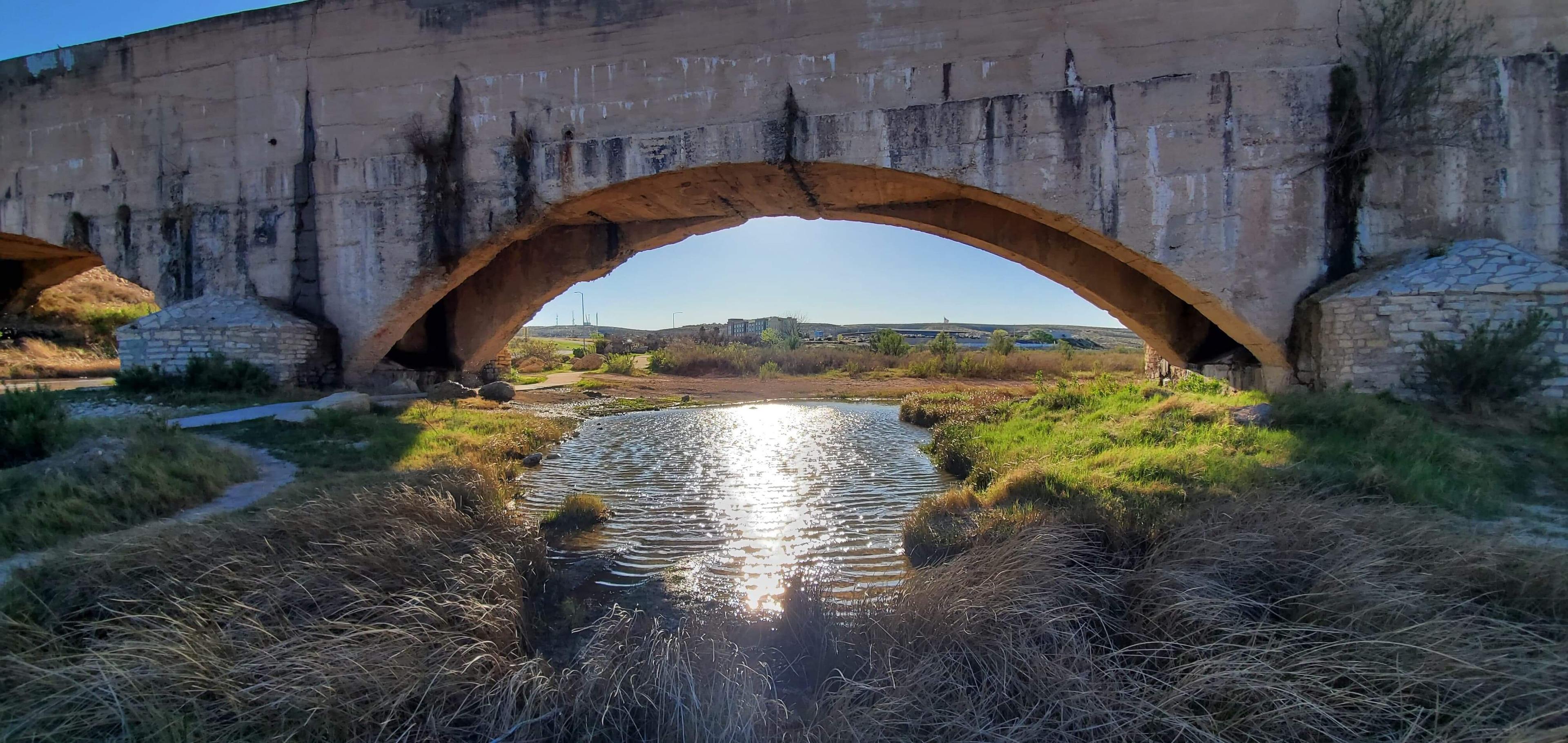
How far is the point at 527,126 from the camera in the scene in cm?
1024

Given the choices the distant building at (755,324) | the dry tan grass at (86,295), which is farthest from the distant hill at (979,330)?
the dry tan grass at (86,295)

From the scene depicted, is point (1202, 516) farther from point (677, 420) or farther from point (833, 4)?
point (677, 420)

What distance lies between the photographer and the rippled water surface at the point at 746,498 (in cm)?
580

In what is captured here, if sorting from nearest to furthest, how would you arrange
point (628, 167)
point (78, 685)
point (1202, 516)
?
1. point (78, 685)
2. point (1202, 516)
3. point (628, 167)

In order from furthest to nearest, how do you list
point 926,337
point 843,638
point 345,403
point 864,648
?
1. point 926,337
2. point 345,403
3. point 843,638
4. point 864,648

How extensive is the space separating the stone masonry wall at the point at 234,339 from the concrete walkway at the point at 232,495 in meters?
3.22

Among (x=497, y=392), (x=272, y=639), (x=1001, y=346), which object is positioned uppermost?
(x=1001, y=346)

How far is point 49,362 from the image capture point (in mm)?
16125

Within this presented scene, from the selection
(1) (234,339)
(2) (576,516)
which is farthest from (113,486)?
(1) (234,339)

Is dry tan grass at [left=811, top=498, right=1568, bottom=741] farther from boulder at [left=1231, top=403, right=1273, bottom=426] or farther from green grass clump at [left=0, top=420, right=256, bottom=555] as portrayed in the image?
green grass clump at [left=0, top=420, right=256, bottom=555]

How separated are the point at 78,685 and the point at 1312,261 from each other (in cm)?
1126

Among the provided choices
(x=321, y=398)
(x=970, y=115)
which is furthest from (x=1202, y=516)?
(x=321, y=398)

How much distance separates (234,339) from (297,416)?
3224 millimetres

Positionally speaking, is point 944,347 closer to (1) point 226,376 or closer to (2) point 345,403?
(2) point 345,403
